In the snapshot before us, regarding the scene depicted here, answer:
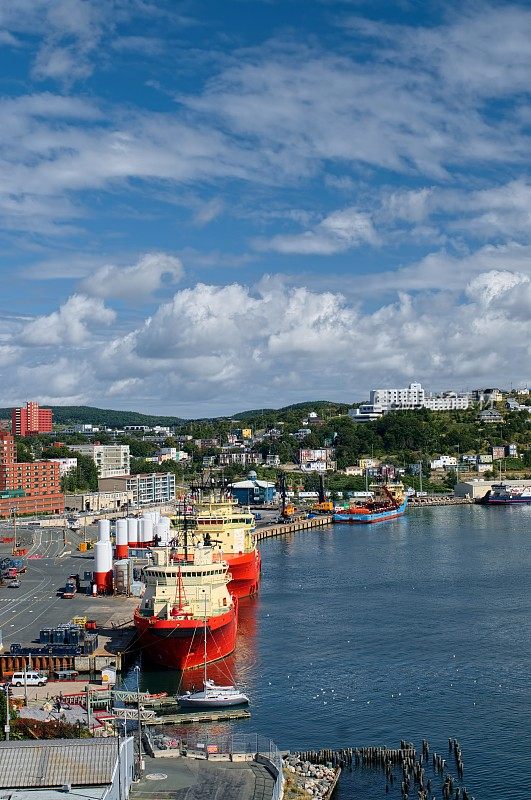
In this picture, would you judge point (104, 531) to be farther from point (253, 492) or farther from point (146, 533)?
point (253, 492)

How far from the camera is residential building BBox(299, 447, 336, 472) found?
553 feet

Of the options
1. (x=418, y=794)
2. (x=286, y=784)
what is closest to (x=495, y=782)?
(x=418, y=794)

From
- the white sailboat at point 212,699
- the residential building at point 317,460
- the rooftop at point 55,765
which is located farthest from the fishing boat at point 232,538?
the residential building at point 317,460

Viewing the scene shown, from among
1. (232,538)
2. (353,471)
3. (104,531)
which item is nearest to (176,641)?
(232,538)

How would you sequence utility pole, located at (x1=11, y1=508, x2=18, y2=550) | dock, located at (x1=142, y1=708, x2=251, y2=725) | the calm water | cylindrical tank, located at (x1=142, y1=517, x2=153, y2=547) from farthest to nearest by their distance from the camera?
utility pole, located at (x1=11, y1=508, x2=18, y2=550) < cylindrical tank, located at (x1=142, y1=517, x2=153, y2=547) < dock, located at (x1=142, y1=708, x2=251, y2=725) < the calm water

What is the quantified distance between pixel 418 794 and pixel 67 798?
11.9 meters

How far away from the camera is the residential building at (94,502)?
128 m

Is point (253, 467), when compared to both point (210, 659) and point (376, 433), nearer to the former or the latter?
point (376, 433)

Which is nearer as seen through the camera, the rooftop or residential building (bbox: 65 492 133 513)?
the rooftop

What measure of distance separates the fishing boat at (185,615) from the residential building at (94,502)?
86549mm

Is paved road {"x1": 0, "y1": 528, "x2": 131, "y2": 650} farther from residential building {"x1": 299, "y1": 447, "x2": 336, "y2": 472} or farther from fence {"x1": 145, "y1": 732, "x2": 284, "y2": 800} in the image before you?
residential building {"x1": 299, "y1": 447, "x2": 336, "y2": 472}

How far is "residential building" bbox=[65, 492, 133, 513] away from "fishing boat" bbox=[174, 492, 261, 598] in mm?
66656

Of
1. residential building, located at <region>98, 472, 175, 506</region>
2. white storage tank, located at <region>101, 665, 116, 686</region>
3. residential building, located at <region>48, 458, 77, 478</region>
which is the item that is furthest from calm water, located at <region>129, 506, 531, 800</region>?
residential building, located at <region>48, 458, 77, 478</region>

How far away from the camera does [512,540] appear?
88.2 meters
